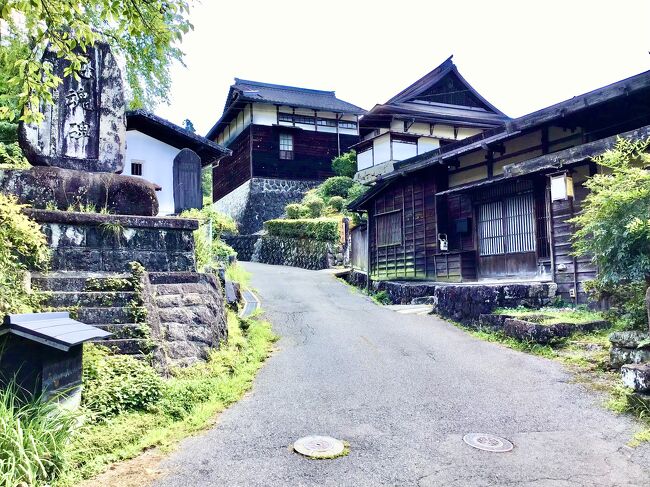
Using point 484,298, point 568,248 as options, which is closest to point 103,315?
point 484,298

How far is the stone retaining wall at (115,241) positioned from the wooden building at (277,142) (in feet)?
78.9

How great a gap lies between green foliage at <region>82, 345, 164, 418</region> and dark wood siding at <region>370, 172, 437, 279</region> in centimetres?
1254

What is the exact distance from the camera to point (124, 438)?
475cm

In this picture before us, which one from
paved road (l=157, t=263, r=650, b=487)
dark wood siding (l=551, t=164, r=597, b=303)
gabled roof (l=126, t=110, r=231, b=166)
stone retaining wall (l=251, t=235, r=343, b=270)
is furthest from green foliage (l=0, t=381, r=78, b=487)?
stone retaining wall (l=251, t=235, r=343, b=270)

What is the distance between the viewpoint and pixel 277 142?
108 feet

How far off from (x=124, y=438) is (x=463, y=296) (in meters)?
9.18

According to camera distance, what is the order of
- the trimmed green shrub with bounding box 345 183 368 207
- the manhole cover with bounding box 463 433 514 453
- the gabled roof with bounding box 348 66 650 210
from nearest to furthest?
1. the manhole cover with bounding box 463 433 514 453
2. the gabled roof with bounding box 348 66 650 210
3. the trimmed green shrub with bounding box 345 183 368 207

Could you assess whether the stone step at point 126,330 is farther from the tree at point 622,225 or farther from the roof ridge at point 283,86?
the roof ridge at point 283,86

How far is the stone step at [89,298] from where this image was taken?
646 centimetres

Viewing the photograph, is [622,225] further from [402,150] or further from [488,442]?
[402,150]

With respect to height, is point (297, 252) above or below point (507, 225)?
below

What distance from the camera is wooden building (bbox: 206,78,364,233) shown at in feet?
106

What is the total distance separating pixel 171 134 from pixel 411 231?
9908 millimetres

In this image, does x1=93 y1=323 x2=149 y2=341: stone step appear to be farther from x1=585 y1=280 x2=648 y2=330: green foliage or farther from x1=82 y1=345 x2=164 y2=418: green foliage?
x1=585 y1=280 x2=648 y2=330: green foliage
